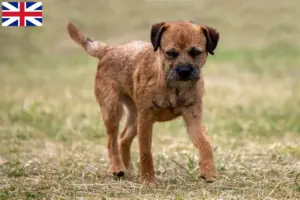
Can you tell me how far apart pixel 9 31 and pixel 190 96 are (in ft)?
55.3

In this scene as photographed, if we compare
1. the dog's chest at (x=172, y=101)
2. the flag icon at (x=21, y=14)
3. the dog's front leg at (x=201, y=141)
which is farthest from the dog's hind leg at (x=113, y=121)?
the flag icon at (x=21, y=14)

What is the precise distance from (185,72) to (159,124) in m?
5.54

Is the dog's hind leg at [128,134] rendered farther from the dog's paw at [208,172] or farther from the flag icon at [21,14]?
the flag icon at [21,14]

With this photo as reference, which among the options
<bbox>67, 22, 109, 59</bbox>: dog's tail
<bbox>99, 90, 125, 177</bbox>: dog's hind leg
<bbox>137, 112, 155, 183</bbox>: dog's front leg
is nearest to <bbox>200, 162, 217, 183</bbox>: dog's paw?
<bbox>137, 112, 155, 183</bbox>: dog's front leg

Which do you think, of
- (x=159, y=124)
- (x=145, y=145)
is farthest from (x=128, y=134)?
(x=159, y=124)

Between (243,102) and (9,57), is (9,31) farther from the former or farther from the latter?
(243,102)

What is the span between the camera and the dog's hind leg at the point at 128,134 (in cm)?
842

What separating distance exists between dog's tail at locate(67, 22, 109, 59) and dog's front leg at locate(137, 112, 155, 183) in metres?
1.48

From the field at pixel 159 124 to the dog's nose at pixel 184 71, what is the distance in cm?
102

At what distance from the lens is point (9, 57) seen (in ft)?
71.0

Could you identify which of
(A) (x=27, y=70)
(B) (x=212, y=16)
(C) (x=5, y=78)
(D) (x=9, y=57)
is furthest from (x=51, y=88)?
(B) (x=212, y=16)

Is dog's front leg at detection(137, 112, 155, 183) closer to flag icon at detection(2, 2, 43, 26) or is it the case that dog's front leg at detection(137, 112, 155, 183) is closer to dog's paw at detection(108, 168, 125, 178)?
dog's paw at detection(108, 168, 125, 178)

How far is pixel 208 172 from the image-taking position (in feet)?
22.8

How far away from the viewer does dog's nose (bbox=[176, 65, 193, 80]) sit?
6863 millimetres
